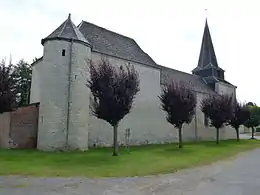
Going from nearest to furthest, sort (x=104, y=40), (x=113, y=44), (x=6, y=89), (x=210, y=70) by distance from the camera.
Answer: (x=6, y=89), (x=104, y=40), (x=113, y=44), (x=210, y=70)

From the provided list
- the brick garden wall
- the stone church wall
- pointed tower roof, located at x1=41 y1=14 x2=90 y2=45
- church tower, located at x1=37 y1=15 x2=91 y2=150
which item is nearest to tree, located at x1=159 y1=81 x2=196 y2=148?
the stone church wall

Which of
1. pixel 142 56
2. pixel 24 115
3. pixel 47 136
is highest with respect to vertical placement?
pixel 142 56

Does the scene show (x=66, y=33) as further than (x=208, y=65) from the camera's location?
No

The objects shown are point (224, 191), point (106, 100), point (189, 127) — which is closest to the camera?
point (224, 191)

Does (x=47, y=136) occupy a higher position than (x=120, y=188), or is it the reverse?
(x=47, y=136)

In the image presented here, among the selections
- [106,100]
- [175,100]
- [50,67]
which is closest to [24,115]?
[50,67]

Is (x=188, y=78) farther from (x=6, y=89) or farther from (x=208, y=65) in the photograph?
(x=6, y=89)

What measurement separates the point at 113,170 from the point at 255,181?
5.87 metres

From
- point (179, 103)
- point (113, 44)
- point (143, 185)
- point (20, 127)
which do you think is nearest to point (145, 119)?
point (179, 103)

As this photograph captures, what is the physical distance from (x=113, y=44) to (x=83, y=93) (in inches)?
340

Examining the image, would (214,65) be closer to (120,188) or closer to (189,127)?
(189,127)

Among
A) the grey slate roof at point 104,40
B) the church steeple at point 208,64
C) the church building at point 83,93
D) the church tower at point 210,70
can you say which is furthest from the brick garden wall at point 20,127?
the church steeple at point 208,64

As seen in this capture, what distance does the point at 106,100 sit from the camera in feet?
62.6

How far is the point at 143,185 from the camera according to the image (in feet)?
32.7
